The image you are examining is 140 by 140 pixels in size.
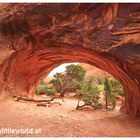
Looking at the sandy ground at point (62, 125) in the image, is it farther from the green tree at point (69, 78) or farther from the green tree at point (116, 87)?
the green tree at point (69, 78)

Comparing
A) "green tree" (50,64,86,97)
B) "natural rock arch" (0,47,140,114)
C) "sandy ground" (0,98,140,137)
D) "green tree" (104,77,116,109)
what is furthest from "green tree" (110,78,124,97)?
"sandy ground" (0,98,140,137)

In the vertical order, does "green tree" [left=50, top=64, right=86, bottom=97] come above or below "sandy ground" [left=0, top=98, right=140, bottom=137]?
above

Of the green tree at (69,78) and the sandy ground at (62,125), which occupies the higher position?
the green tree at (69,78)

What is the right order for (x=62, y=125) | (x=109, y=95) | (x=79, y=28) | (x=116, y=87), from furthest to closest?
(x=116, y=87)
(x=109, y=95)
(x=79, y=28)
(x=62, y=125)

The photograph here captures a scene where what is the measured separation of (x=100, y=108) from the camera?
34.7ft

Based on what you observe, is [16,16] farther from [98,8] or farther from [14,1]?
[98,8]

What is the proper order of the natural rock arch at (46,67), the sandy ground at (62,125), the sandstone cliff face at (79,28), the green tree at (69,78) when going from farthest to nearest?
1. the green tree at (69,78)
2. the natural rock arch at (46,67)
3. the sandstone cliff face at (79,28)
4. the sandy ground at (62,125)

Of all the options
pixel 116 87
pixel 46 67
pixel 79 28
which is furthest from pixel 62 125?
pixel 116 87

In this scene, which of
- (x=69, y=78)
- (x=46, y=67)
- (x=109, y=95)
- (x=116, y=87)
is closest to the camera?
(x=109, y=95)

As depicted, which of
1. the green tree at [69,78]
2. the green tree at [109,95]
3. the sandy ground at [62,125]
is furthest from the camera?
the green tree at [69,78]

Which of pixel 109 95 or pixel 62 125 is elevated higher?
pixel 109 95

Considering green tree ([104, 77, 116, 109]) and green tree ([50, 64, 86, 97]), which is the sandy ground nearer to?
green tree ([104, 77, 116, 109])

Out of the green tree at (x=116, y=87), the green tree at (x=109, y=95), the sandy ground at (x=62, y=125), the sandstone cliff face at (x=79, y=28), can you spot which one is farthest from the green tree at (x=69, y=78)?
the sandy ground at (x=62, y=125)

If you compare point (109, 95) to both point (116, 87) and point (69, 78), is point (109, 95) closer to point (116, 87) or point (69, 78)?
point (116, 87)
